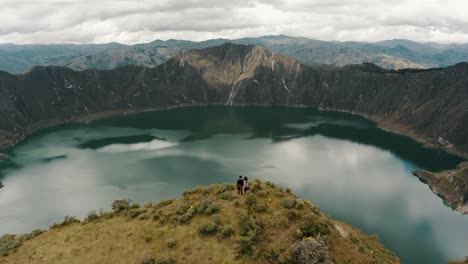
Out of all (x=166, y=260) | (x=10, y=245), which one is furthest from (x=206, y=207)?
(x=10, y=245)

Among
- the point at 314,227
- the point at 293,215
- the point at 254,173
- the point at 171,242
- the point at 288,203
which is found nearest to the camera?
the point at 314,227

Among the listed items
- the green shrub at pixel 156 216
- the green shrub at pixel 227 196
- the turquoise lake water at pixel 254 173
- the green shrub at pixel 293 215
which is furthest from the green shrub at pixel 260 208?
the turquoise lake water at pixel 254 173

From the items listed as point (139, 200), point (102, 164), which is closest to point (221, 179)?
point (139, 200)

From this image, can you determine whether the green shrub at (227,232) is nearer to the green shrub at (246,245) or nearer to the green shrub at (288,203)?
the green shrub at (246,245)

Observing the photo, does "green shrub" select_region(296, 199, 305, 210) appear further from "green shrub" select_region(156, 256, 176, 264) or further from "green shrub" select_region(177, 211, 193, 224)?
"green shrub" select_region(156, 256, 176, 264)

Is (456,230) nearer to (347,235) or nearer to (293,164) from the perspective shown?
(293,164)

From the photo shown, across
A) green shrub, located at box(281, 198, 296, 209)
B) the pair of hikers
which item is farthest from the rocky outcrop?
the pair of hikers

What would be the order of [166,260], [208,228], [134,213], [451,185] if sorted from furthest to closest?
[451,185], [134,213], [208,228], [166,260]

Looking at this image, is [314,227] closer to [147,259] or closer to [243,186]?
[243,186]
